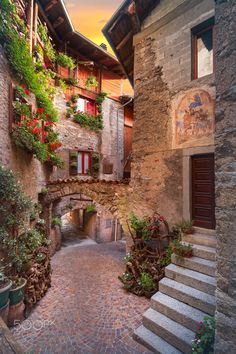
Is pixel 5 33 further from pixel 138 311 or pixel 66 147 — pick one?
pixel 138 311

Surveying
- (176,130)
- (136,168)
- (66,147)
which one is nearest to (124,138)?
(66,147)

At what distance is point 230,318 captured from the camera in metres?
1.85

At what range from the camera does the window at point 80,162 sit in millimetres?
10156

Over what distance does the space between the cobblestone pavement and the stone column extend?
2505mm

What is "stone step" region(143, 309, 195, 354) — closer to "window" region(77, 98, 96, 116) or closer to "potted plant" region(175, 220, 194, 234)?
"potted plant" region(175, 220, 194, 234)

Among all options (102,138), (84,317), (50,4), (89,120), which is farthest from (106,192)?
(50,4)

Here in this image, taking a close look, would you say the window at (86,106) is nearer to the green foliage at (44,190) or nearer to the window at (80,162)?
the window at (80,162)

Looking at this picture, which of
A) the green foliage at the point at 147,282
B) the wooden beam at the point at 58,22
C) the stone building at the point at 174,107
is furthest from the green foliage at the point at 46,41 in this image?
the green foliage at the point at 147,282

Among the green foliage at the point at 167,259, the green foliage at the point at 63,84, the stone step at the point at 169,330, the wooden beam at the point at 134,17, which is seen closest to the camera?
the stone step at the point at 169,330

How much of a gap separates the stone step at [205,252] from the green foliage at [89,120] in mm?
8687

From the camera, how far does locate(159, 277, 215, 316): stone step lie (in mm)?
3477

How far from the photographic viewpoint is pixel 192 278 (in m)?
3.97

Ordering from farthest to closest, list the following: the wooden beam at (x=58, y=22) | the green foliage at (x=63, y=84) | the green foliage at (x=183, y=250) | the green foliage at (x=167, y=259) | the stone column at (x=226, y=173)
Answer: the green foliage at (x=63, y=84) → the wooden beam at (x=58, y=22) → the green foliage at (x=167, y=259) → the green foliage at (x=183, y=250) → the stone column at (x=226, y=173)

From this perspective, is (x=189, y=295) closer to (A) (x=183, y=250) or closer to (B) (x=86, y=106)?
(A) (x=183, y=250)
